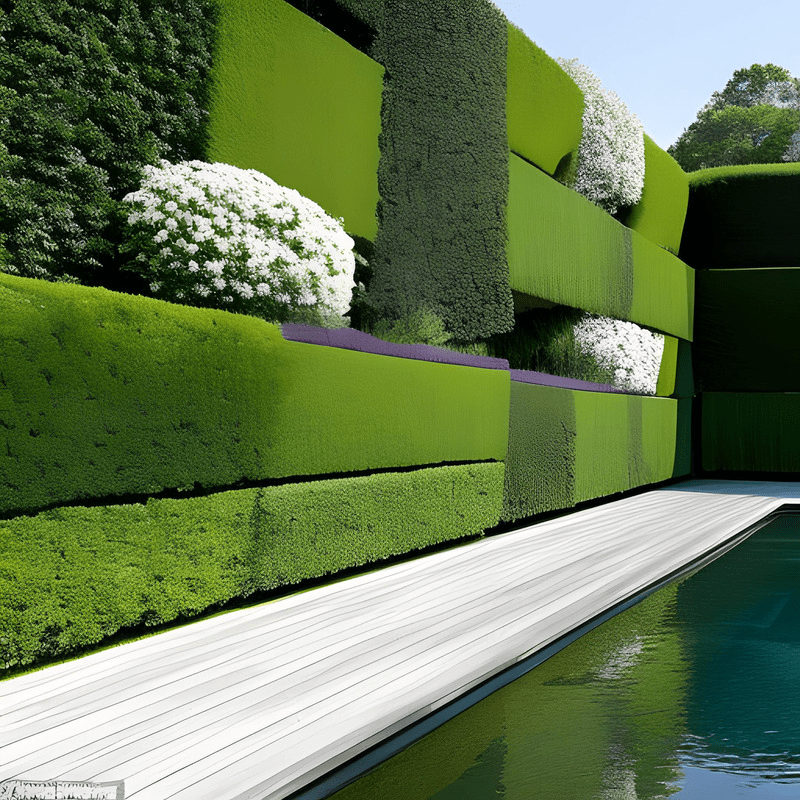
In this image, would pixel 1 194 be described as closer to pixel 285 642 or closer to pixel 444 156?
pixel 285 642

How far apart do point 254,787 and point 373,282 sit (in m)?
5.40

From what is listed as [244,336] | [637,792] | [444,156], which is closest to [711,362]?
[444,156]

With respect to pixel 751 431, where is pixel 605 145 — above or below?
above

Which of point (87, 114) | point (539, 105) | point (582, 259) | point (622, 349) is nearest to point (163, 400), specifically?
point (87, 114)

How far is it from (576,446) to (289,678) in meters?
6.75

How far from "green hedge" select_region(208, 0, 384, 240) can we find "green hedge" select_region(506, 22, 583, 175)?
2.22m

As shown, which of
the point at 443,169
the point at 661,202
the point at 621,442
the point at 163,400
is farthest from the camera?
the point at 661,202

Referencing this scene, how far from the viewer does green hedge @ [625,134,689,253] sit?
44.2ft

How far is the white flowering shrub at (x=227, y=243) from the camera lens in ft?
16.3

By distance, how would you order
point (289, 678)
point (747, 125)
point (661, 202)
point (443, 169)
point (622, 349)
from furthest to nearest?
point (747, 125)
point (661, 202)
point (622, 349)
point (443, 169)
point (289, 678)

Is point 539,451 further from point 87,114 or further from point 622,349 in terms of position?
point 87,114

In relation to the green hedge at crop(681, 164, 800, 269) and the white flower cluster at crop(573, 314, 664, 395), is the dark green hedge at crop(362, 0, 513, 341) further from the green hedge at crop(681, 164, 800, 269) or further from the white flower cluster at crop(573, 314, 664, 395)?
the green hedge at crop(681, 164, 800, 269)

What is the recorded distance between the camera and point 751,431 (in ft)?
51.1

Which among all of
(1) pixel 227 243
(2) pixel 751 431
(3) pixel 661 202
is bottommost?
(2) pixel 751 431
